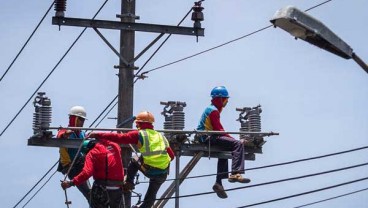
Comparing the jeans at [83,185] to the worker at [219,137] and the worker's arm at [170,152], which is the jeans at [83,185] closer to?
the worker's arm at [170,152]

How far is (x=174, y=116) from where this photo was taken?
21750mm

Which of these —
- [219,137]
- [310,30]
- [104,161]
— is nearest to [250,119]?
[219,137]

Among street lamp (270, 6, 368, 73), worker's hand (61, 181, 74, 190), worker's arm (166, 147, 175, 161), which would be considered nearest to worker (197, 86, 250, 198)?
worker's arm (166, 147, 175, 161)

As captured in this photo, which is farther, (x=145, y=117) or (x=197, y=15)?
(x=197, y=15)

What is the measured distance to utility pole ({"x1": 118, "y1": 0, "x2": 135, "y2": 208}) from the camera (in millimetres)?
21672

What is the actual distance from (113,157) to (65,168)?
202 centimetres

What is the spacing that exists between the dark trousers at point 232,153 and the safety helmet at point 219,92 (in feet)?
2.36

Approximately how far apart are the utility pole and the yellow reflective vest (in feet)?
5.19

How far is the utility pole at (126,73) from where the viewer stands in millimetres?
21672

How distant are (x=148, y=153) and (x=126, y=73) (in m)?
2.49

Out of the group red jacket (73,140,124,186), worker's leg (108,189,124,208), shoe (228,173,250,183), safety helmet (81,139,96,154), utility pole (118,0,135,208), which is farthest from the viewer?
utility pole (118,0,135,208)

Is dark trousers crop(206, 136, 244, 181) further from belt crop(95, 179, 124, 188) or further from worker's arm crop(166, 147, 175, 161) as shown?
belt crop(95, 179, 124, 188)

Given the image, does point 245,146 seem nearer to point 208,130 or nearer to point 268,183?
point 208,130

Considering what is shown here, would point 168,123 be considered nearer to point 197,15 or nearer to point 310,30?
point 197,15
